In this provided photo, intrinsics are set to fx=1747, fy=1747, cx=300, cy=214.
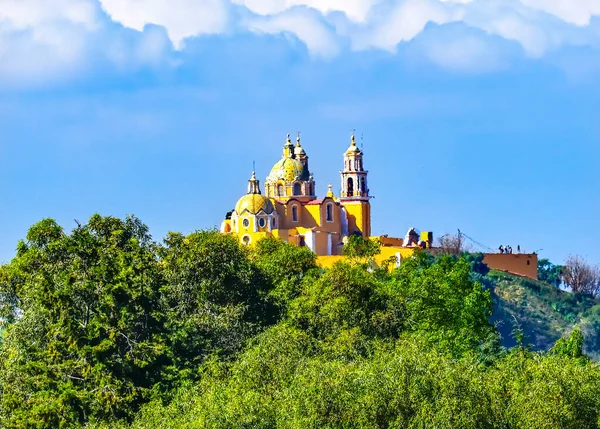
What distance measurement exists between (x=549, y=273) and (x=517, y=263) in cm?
483

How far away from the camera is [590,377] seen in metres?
37.9

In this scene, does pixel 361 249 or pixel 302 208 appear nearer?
pixel 361 249

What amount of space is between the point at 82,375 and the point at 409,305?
12887 millimetres

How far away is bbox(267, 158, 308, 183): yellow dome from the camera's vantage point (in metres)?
91.4

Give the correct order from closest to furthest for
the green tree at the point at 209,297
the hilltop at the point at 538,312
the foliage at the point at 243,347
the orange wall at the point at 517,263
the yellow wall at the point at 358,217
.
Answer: the foliage at the point at 243,347, the green tree at the point at 209,297, the hilltop at the point at 538,312, the yellow wall at the point at 358,217, the orange wall at the point at 517,263

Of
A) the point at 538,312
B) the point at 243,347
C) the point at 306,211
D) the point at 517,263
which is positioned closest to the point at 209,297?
the point at 243,347

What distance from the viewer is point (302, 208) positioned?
8944 cm

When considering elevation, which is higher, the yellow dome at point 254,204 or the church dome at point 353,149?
the church dome at point 353,149

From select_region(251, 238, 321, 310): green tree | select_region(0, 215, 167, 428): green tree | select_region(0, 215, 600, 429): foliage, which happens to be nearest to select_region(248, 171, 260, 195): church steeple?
select_region(251, 238, 321, 310): green tree

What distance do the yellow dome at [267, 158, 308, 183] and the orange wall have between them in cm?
1096

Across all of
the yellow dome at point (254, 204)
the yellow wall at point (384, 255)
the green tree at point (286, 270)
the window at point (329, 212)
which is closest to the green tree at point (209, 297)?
the green tree at point (286, 270)

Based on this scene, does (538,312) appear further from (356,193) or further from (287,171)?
(287,171)

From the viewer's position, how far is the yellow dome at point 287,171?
9138cm

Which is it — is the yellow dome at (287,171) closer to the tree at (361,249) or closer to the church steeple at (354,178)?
the church steeple at (354,178)
